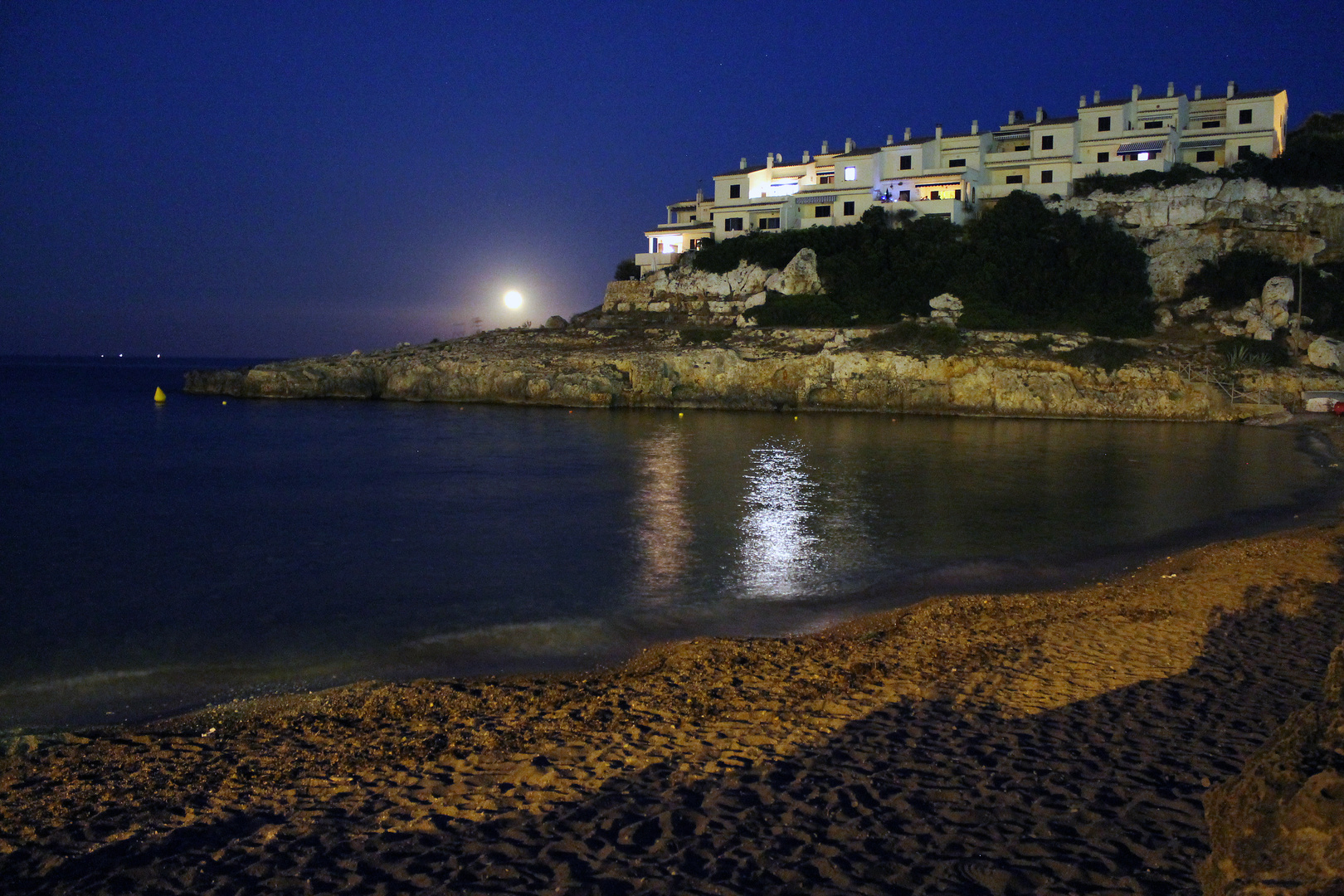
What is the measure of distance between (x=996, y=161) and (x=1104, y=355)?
19.9 m

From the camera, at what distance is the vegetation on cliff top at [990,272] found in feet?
167

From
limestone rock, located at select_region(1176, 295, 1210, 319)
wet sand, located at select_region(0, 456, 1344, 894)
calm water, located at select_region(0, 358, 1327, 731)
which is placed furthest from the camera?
limestone rock, located at select_region(1176, 295, 1210, 319)

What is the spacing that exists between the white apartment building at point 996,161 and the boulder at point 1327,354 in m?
15.6

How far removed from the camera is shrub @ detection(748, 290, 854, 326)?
175 ft

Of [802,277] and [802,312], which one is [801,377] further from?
[802,277]

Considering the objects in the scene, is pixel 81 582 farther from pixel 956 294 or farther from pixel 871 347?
pixel 956 294

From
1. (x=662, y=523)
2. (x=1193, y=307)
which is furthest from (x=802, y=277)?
(x=662, y=523)

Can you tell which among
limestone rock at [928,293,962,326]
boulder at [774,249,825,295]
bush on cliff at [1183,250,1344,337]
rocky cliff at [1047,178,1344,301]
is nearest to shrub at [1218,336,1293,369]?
bush on cliff at [1183,250,1344,337]

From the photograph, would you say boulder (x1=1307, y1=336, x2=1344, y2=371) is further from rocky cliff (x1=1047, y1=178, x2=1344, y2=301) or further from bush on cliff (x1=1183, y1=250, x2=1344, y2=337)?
rocky cliff (x1=1047, y1=178, x2=1344, y2=301)

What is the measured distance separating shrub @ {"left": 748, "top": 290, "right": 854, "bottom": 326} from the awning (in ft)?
67.6

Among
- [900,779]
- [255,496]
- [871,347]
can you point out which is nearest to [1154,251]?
[871,347]

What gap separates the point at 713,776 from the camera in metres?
6.52

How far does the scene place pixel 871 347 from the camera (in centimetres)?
4900

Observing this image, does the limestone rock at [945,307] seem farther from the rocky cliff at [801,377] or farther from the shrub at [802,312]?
the shrub at [802,312]
